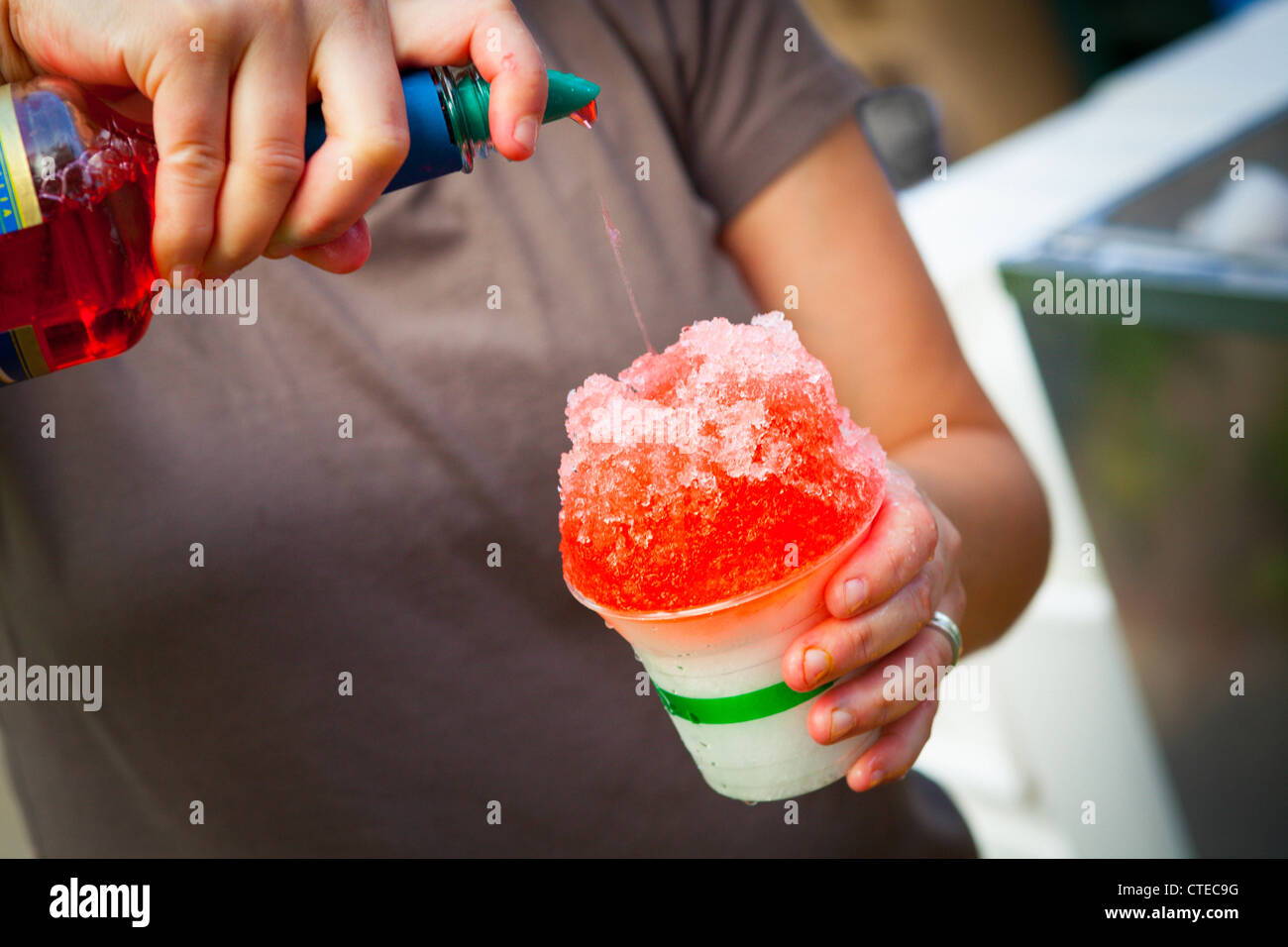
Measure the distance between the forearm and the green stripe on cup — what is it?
0.29 meters

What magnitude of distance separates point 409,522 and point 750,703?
1.42 feet

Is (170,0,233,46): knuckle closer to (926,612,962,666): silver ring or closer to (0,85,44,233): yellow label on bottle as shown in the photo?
(0,85,44,233): yellow label on bottle

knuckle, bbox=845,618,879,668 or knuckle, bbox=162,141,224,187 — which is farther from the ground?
knuckle, bbox=162,141,224,187

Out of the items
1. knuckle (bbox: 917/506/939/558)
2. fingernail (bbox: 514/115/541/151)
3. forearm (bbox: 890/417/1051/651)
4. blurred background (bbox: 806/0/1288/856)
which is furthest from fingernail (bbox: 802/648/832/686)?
blurred background (bbox: 806/0/1288/856)

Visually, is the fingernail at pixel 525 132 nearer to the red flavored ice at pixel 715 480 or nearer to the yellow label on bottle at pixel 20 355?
the red flavored ice at pixel 715 480

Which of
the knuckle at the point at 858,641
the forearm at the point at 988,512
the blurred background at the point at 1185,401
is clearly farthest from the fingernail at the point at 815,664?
the blurred background at the point at 1185,401

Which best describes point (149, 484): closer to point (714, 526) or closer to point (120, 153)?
point (120, 153)

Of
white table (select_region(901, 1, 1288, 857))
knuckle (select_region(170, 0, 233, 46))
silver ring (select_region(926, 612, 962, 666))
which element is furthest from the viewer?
white table (select_region(901, 1, 1288, 857))

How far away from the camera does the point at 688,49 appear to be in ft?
3.70

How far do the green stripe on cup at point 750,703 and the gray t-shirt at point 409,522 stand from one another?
33 centimetres

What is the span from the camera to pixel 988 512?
3.38 feet

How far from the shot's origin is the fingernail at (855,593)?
719 millimetres

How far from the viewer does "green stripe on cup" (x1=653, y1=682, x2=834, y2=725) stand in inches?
30.2

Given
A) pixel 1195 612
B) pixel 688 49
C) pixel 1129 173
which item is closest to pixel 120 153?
pixel 688 49
